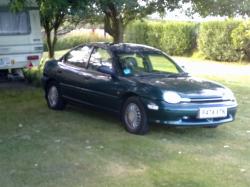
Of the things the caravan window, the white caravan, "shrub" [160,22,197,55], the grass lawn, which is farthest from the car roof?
"shrub" [160,22,197,55]

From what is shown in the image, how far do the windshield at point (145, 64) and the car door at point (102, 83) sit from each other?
0.23 m

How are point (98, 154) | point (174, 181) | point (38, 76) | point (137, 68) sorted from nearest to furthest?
point (174, 181) < point (98, 154) < point (137, 68) < point (38, 76)

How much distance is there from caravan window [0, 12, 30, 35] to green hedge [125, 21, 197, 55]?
13.8 m

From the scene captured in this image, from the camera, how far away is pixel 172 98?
24.2 feet

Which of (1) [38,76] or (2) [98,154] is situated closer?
(2) [98,154]

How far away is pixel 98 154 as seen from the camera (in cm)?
662

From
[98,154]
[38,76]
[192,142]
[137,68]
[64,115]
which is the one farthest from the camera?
[38,76]

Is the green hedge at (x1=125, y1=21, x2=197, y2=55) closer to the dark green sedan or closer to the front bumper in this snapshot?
the dark green sedan

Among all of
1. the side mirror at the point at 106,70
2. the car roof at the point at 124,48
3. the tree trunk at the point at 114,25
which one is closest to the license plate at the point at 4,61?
the tree trunk at the point at 114,25

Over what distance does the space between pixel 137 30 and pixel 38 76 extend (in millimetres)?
15538

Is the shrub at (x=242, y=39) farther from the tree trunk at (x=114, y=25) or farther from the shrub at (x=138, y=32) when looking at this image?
the tree trunk at (x=114, y=25)

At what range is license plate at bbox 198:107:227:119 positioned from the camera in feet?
24.5

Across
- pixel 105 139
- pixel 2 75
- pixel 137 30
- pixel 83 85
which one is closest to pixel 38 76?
pixel 2 75

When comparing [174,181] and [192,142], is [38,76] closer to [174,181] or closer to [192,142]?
[192,142]
